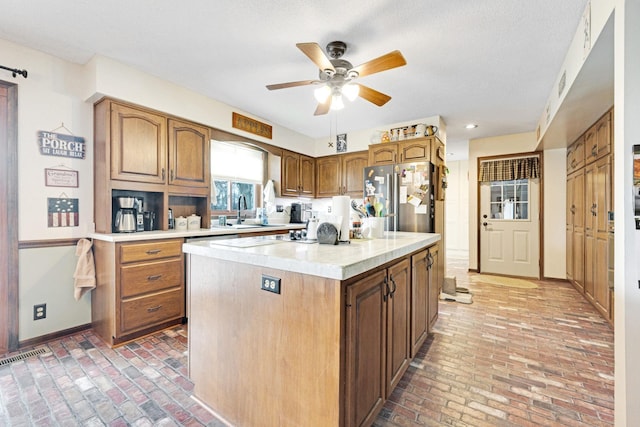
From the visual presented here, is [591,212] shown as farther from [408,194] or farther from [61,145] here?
[61,145]

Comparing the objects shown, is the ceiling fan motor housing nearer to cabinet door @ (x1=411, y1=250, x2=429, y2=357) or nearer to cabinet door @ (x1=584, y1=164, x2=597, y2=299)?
cabinet door @ (x1=411, y1=250, x2=429, y2=357)

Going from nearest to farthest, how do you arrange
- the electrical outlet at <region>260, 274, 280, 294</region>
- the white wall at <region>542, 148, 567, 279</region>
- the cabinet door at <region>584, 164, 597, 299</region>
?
the electrical outlet at <region>260, 274, 280, 294</region> < the cabinet door at <region>584, 164, 597, 299</region> < the white wall at <region>542, 148, 567, 279</region>

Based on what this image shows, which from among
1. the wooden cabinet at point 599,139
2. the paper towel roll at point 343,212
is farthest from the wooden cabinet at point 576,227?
the paper towel roll at point 343,212

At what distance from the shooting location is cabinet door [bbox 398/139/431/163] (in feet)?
12.8

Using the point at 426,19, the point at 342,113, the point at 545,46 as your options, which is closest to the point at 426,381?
the point at 426,19

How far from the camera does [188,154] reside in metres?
3.21

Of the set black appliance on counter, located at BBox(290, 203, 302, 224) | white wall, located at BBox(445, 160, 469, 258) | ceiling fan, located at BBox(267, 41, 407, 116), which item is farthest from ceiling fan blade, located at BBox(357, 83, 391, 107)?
white wall, located at BBox(445, 160, 469, 258)

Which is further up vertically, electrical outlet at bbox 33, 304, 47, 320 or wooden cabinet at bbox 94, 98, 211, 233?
wooden cabinet at bbox 94, 98, 211, 233

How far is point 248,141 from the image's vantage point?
4.07m

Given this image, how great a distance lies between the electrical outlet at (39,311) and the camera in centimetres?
238

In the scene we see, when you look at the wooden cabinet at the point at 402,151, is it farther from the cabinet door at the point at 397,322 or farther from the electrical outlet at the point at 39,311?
the electrical outlet at the point at 39,311

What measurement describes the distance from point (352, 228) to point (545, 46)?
222 cm

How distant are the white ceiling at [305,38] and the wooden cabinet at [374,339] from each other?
5.85ft

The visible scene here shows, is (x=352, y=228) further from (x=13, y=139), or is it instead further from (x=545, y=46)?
(x=13, y=139)
